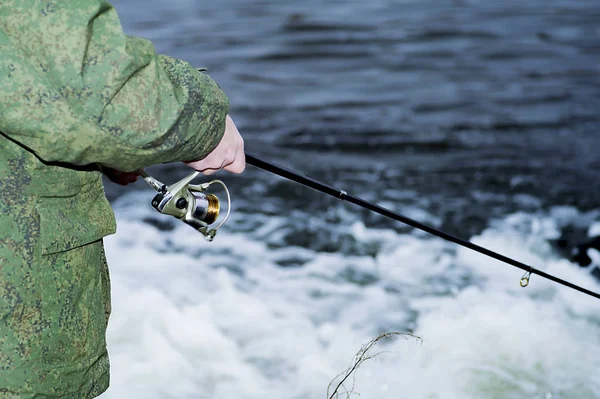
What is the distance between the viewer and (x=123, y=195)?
6035 mm

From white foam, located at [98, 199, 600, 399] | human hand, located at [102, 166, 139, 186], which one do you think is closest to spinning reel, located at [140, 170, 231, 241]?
human hand, located at [102, 166, 139, 186]

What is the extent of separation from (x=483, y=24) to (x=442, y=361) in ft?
25.4

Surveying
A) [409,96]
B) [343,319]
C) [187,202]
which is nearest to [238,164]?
[187,202]

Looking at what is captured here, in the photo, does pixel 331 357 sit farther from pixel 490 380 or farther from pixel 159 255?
pixel 159 255

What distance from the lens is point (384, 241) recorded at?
5.18m

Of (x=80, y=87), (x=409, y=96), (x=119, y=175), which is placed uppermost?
(x=80, y=87)

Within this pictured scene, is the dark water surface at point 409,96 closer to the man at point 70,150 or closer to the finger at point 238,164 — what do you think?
the finger at point 238,164

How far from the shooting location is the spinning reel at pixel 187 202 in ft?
6.66

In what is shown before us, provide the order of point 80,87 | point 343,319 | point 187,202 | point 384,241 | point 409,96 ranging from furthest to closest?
point 409,96 → point 384,241 → point 343,319 → point 187,202 → point 80,87

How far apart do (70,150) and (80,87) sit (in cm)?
13

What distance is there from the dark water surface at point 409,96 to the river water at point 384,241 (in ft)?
0.09

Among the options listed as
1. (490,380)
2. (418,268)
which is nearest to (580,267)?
(418,268)

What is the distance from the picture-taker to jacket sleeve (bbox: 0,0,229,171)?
143 cm

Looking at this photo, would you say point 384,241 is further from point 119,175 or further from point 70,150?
point 70,150
